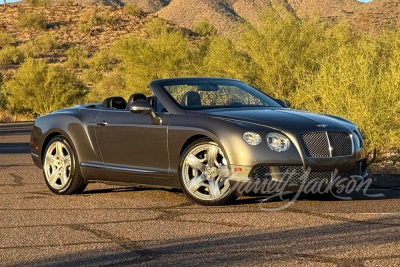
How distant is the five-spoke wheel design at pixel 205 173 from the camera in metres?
8.05

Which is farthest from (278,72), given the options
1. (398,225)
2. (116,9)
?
(116,9)

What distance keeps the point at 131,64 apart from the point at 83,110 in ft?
90.2

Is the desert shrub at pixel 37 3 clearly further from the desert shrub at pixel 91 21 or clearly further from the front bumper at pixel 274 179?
the front bumper at pixel 274 179

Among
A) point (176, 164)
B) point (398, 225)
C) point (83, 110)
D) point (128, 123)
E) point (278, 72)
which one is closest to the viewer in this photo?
point (398, 225)

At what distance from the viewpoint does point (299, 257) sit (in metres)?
5.50

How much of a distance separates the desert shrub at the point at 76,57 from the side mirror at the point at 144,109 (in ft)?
211

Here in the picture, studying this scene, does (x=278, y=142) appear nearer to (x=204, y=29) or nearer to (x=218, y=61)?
(x=218, y=61)

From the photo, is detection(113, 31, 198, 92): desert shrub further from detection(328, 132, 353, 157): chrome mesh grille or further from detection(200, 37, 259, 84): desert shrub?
detection(328, 132, 353, 157): chrome mesh grille

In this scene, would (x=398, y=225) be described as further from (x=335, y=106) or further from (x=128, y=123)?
(x=335, y=106)

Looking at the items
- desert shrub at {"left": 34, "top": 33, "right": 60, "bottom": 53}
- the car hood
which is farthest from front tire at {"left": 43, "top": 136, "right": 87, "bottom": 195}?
desert shrub at {"left": 34, "top": 33, "right": 60, "bottom": 53}

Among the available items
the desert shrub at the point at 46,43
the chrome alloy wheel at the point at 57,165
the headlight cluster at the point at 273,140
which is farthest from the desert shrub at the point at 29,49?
the headlight cluster at the point at 273,140

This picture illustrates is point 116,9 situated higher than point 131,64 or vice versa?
point 116,9

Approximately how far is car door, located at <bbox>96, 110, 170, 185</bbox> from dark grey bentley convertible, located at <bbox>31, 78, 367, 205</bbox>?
0.04 ft

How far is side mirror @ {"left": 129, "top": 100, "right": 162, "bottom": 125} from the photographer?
866 centimetres
